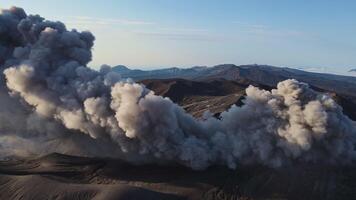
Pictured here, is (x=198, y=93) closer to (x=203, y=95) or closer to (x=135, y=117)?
(x=203, y=95)

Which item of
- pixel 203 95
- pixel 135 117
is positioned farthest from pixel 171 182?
pixel 203 95

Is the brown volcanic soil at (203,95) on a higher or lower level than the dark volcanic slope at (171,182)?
higher

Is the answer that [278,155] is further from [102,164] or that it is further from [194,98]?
[194,98]

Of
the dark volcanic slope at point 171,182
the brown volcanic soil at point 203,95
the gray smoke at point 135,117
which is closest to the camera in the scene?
the dark volcanic slope at point 171,182

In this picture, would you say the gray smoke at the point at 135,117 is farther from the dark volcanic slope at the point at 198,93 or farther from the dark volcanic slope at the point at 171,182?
the dark volcanic slope at the point at 198,93

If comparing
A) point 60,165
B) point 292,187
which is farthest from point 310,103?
point 60,165

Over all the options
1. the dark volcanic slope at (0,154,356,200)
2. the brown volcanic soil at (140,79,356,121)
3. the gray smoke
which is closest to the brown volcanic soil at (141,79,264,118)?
the brown volcanic soil at (140,79,356,121)

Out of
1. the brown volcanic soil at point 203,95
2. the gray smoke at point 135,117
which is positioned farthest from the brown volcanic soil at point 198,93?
the gray smoke at point 135,117

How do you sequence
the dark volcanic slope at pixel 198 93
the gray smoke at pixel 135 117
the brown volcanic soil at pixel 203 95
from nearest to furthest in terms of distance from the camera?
the gray smoke at pixel 135 117 < the brown volcanic soil at pixel 203 95 < the dark volcanic slope at pixel 198 93
